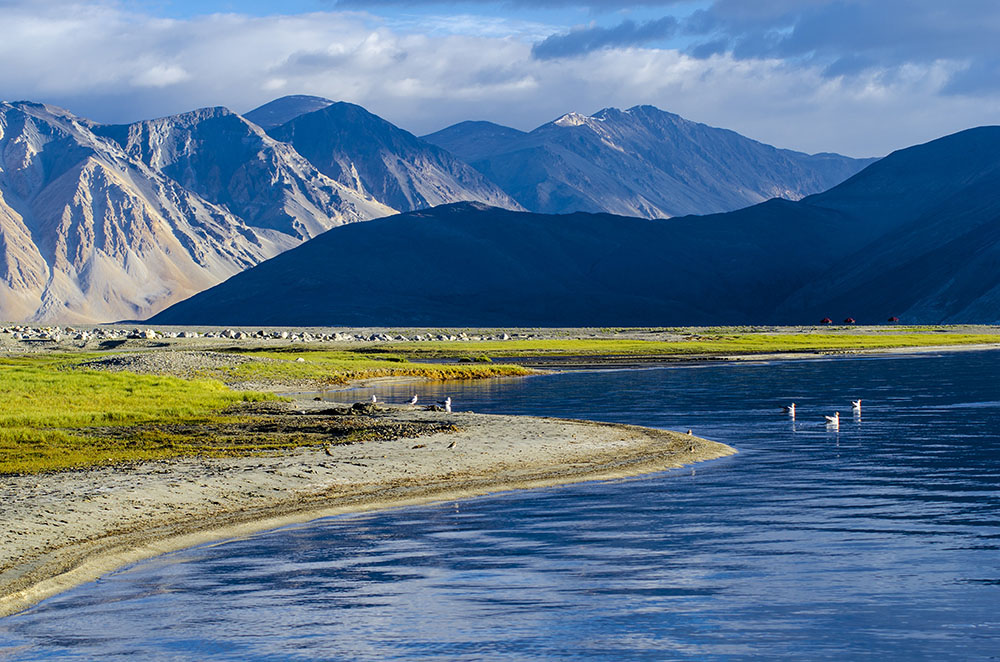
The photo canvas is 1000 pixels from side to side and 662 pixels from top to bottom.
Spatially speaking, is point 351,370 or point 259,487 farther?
point 351,370

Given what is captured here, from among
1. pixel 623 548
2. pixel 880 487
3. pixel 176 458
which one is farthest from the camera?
pixel 176 458

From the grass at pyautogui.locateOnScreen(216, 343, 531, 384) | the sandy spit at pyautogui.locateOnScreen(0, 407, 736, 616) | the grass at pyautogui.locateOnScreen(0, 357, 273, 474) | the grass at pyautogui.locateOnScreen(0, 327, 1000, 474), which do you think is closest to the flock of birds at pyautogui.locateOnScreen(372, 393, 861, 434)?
the sandy spit at pyautogui.locateOnScreen(0, 407, 736, 616)

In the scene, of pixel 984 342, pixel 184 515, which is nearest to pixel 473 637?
pixel 184 515

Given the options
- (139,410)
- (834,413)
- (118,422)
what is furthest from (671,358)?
(118,422)

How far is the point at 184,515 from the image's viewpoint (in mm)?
26281

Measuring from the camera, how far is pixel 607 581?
21.0 meters

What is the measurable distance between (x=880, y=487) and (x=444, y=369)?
2204 inches

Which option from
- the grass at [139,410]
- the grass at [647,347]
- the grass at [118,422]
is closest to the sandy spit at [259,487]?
the grass at [118,422]

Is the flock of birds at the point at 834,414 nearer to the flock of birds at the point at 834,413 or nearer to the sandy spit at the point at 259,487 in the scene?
the flock of birds at the point at 834,413

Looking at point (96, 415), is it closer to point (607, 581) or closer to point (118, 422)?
point (118, 422)

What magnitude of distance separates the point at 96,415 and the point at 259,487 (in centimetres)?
1618

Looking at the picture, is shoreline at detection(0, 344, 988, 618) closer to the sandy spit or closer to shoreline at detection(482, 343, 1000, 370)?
the sandy spit

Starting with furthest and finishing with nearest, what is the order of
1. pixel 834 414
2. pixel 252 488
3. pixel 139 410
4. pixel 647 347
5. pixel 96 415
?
1. pixel 647 347
2. pixel 834 414
3. pixel 139 410
4. pixel 96 415
5. pixel 252 488

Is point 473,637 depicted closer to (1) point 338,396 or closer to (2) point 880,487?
(2) point 880,487
